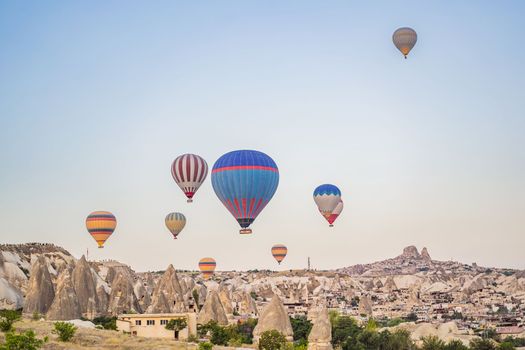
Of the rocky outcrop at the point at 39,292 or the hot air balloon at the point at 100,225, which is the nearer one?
the rocky outcrop at the point at 39,292

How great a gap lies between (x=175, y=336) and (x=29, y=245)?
→ 5314cm

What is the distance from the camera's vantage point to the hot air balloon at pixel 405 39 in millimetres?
57344

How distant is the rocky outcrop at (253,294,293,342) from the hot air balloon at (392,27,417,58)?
72.7ft

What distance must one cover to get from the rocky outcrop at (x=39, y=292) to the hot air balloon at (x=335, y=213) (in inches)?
1093

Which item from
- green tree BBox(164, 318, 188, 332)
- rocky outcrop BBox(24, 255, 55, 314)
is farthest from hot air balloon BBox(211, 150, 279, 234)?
rocky outcrop BBox(24, 255, 55, 314)

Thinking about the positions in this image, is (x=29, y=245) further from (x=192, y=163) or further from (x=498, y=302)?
(x=498, y=302)

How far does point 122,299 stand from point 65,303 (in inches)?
539

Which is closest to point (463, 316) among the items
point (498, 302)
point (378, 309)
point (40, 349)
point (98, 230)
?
point (378, 309)

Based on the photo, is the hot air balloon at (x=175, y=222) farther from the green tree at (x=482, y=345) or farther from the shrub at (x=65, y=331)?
the shrub at (x=65, y=331)

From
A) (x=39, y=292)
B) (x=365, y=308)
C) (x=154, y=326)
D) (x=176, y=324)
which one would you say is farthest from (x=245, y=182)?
(x=365, y=308)

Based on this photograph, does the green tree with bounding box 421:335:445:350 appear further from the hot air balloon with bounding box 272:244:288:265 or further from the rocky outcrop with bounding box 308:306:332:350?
the hot air balloon with bounding box 272:244:288:265

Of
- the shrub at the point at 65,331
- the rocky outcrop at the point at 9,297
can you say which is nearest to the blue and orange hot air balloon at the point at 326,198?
the rocky outcrop at the point at 9,297

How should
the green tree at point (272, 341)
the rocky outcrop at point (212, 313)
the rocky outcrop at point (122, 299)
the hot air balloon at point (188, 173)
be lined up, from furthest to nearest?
the rocky outcrop at point (122, 299) → the rocky outcrop at point (212, 313) → the hot air balloon at point (188, 173) → the green tree at point (272, 341)

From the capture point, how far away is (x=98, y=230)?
2948 inches
